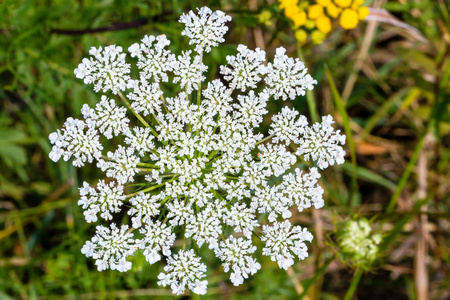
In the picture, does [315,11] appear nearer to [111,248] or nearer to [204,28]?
[204,28]

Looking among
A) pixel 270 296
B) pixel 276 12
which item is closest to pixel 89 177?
pixel 270 296

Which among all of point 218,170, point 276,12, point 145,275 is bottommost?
point 145,275

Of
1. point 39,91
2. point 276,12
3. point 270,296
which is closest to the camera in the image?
point 276,12

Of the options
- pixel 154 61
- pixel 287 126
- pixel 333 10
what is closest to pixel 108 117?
pixel 154 61

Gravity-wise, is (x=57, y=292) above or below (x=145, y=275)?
below

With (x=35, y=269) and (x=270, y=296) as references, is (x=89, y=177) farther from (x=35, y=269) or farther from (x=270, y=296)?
(x=270, y=296)

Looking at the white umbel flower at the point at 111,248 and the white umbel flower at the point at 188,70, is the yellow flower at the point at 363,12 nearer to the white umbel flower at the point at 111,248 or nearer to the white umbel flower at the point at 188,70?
the white umbel flower at the point at 188,70
